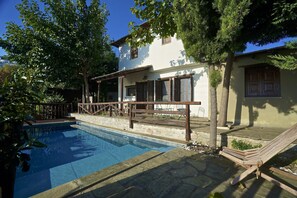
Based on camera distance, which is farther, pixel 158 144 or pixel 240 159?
pixel 158 144

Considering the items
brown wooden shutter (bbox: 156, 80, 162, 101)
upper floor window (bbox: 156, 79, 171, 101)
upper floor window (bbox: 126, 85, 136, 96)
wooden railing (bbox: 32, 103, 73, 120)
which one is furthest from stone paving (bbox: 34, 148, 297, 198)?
wooden railing (bbox: 32, 103, 73, 120)

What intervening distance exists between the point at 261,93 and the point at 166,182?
6129 millimetres

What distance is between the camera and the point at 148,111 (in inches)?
306

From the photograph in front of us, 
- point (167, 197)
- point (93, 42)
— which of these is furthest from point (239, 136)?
point (93, 42)

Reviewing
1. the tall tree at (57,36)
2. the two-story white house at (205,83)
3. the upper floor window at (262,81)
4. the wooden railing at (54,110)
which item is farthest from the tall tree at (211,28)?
the wooden railing at (54,110)

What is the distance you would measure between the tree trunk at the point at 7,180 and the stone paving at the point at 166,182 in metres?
1.11

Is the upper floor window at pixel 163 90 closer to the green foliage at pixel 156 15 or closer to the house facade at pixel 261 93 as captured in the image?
the house facade at pixel 261 93

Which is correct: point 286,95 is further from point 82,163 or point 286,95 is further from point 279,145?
point 82,163

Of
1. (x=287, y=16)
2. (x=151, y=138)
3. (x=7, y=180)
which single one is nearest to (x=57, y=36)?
(x=151, y=138)

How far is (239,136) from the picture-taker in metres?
5.14

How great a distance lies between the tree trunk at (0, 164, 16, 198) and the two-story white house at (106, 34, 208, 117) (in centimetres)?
865

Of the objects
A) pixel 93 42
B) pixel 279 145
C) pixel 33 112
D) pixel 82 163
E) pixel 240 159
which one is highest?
pixel 93 42

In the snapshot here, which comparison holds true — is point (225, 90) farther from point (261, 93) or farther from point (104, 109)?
point (104, 109)

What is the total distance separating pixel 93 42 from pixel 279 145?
13.9 metres
